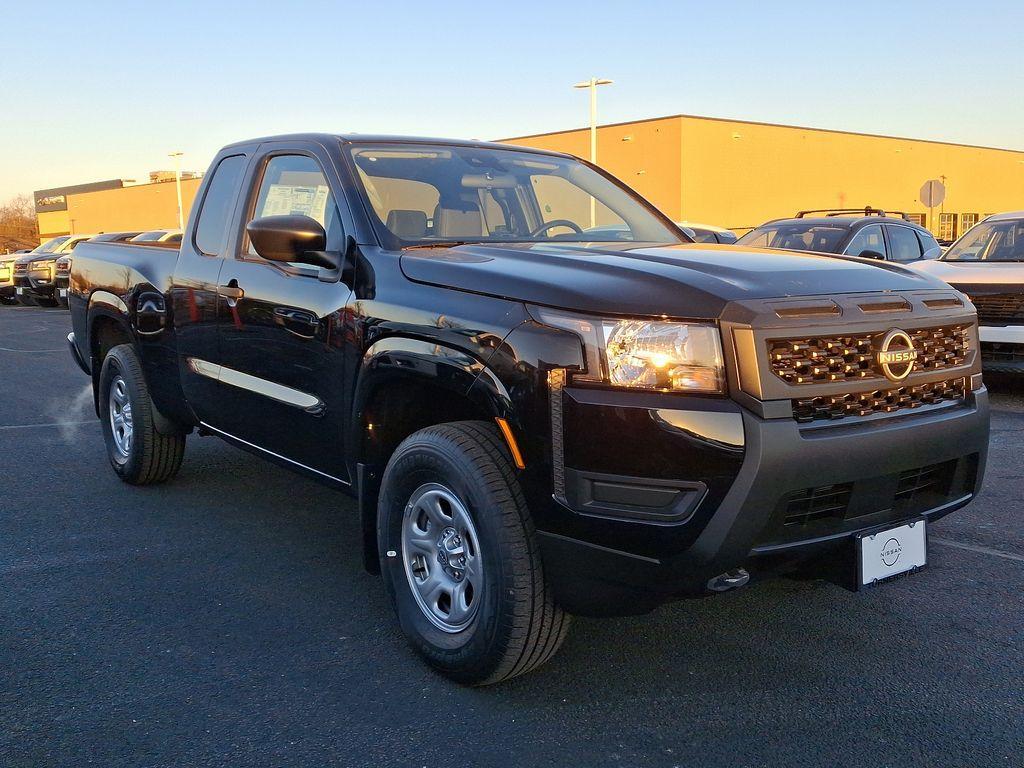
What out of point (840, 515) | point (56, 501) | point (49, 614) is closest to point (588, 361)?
point (840, 515)

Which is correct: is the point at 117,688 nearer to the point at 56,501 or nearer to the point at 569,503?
the point at 569,503

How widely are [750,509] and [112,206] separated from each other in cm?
7723

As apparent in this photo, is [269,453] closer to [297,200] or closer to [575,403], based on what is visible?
[297,200]

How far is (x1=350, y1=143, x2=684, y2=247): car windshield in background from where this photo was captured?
152 inches

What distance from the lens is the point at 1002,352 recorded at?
7.88 meters

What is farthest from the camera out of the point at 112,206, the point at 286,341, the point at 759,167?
the point at 112,206

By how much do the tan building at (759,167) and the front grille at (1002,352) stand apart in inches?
1109

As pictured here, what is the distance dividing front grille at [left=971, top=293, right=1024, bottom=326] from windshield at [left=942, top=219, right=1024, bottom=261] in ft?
3.38

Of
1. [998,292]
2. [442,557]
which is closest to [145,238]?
[442,557]

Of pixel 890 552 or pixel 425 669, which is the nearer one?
pixel 890 552

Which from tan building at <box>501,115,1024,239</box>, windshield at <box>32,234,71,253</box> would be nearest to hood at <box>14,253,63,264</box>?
windshield at <box>32,234,71,253</box>

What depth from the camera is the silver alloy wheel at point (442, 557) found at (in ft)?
10.2

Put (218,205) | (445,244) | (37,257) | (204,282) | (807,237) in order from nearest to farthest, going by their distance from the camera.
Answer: (445,244)
(204,282)
(218,205)
(807,237)
(37,257)

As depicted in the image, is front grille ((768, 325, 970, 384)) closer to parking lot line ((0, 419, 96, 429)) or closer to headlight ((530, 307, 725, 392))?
headlight ((530, 307, 725, 392))
